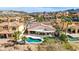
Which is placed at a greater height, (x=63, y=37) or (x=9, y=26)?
(x=9, y=26)

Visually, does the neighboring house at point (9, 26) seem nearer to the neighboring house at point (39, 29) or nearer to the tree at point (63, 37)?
the neighboring house at point (39, 29)

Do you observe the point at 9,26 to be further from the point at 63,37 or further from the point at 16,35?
the point at 63,37

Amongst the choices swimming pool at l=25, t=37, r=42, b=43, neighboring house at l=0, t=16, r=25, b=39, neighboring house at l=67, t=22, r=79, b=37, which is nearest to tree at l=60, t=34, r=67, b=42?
neighboring house at l=67, t=22, r=79, b=37

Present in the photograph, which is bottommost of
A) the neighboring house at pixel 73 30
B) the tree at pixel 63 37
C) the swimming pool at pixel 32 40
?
the swimming pool at pixel 32 40

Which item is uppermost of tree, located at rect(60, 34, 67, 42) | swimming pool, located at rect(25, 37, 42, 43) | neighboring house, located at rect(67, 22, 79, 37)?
neighboring house, located at rect(67, 22, 79, 37)

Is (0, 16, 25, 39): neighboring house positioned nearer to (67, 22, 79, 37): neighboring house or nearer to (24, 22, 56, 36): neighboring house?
(24, 22, 56, 36): neighboring house

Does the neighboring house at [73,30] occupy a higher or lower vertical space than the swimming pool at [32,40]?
higher

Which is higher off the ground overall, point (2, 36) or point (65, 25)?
point (65, 25)

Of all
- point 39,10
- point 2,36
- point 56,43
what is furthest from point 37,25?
point 2,36

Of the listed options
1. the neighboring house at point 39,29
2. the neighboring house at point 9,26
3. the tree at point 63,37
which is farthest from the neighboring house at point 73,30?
the neighboring house at point 9,26

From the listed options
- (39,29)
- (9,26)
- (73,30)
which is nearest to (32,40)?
(39,29)

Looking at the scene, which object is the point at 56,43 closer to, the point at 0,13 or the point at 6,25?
the point at 6,25
